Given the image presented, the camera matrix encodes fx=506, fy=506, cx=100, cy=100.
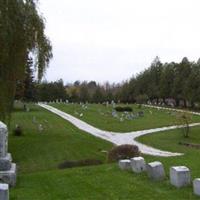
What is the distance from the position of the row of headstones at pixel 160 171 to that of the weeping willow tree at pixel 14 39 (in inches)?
430

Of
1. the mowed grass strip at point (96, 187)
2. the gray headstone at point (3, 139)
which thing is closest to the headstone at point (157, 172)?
the mowed grass strip at point (96, 187)

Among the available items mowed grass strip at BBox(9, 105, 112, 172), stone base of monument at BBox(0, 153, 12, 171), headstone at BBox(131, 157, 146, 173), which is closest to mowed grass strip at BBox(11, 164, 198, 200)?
headstone at BBox(131, 157, 146, 173)

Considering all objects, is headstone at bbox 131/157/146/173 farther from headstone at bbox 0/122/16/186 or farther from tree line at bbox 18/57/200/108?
tree line at bbox 18/57/200/108

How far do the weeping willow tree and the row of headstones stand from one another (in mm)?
10926

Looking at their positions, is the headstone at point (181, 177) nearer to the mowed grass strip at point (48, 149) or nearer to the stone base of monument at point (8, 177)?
the stone base of monument at point (8, 177)

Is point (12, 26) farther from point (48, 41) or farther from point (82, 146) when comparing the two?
point (82, 146)

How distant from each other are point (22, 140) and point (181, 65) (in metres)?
71.1

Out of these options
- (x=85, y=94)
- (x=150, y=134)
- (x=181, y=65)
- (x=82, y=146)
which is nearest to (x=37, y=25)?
(x=82, y=146)

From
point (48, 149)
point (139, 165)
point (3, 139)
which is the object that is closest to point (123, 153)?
point (139, 165)

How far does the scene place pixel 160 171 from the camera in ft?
44.7

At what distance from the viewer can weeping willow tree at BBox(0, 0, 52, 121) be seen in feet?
79.7

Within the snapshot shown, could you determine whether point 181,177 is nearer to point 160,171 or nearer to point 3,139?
point 160,171

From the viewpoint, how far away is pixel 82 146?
1503 inches

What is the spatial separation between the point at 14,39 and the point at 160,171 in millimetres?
14054
